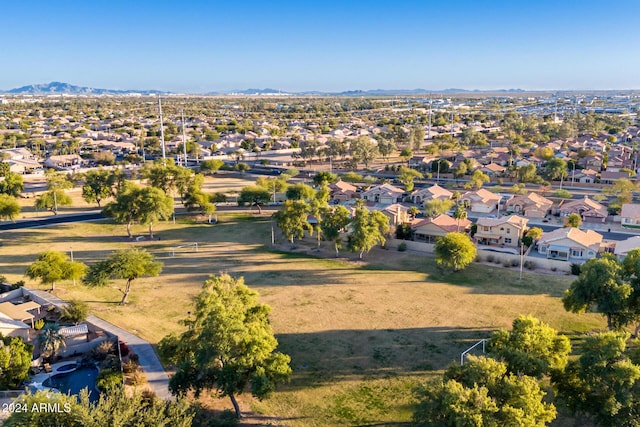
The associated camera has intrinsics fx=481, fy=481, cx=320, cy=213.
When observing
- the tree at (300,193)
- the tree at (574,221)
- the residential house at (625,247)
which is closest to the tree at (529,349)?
the residential house at (625,247)

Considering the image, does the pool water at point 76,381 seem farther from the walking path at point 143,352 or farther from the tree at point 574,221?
the tree at point 574,221

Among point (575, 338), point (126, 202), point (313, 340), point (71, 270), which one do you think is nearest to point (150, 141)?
point (126, 202)

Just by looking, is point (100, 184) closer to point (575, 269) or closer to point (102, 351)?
point (102, 351)

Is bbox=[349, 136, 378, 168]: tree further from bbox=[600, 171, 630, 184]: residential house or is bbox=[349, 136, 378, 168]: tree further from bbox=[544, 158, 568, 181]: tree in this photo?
bbox=[600, 171, 630, 184]: residential house

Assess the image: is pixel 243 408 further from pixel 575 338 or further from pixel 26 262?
pixel 26 262

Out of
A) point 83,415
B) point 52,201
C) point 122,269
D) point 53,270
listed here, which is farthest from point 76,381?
point 52,201

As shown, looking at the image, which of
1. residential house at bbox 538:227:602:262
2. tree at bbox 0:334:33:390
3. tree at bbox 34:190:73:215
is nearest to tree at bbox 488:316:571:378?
tree at bbox 0:334:33:390
